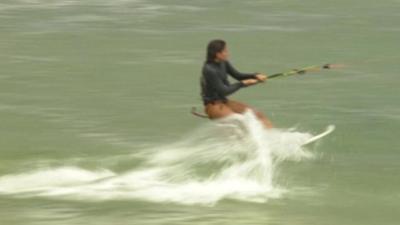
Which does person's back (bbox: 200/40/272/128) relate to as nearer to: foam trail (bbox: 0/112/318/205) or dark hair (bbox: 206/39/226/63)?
dark hair (bbox: 206/39/226/63)

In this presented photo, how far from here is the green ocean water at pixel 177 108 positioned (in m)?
12.9

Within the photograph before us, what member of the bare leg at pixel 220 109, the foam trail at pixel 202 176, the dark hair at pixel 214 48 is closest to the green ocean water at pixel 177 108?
the foam trail at pixel 202 176

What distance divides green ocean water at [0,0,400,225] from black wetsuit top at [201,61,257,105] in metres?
0.75

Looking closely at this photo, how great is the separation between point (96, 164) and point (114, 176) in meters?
1.03

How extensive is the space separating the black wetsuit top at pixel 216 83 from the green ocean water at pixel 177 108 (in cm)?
75

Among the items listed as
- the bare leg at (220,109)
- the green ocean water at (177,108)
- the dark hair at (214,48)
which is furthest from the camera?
the bare leg at (220,109)

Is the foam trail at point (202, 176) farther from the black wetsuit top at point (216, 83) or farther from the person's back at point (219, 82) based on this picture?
the black wetsuit top at point (216, 83)

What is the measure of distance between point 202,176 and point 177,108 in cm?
550

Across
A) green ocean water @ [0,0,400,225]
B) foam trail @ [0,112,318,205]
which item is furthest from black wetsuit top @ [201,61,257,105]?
green ocean water @ [0,0,400,225]

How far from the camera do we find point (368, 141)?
1675cm

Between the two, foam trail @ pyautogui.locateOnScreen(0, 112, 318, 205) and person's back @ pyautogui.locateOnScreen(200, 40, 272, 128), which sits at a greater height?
person's back @ pyautogui.locateOnScreen(200, 40, 272, 128)

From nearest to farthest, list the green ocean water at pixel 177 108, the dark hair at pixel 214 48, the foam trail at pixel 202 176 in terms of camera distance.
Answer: the green ocean water at pixel 177 108
the foam trail at pixel 202 176
the dark hair at pixel 214 48

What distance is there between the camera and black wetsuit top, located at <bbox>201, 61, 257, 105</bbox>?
44.4 ft

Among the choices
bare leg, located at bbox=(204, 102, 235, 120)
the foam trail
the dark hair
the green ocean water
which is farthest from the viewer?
bare leg, located at bbox=(204, 102, 235, 120)
